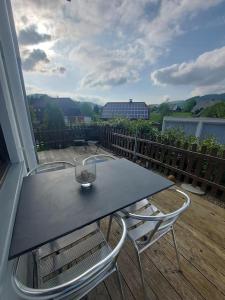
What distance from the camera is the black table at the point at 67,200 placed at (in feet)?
2.39

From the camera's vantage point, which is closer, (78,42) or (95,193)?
(95,193)

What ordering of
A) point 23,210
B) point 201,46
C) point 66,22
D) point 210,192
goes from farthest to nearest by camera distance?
point 201,46 → point 210,192 → point 66,22 → point 23,210

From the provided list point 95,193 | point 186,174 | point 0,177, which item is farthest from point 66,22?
point 186,174

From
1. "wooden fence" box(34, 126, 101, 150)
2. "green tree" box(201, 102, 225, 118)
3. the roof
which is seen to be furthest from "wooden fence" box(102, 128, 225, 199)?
the roof

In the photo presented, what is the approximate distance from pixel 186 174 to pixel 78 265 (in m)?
2.46

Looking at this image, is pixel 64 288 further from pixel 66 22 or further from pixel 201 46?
pixel 201 46

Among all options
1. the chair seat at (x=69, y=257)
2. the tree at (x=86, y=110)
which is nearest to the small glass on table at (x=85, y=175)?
the chair seat at (x=69, y=257)

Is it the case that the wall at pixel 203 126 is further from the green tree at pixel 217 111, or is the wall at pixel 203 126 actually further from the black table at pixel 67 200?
the black table at pixel 67 200

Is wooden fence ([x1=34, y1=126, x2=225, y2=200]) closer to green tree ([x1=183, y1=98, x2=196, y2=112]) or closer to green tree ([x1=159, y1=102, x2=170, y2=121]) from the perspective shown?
green tree ([x1=159, y1=102, x2=170, y2=121])

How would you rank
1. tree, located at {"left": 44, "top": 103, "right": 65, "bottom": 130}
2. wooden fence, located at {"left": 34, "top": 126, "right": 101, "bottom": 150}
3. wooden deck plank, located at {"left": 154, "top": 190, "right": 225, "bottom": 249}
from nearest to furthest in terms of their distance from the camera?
wooden deck plank, located at {"left": 154, "top": 190, "right": 225, "bottom": 249}
wooden fence, located at {"left": 34, "top": 126, "right": 101, "bottom": 150}
tree, located at {"left": 44, "top": 103, "right": 65, "bottom": 130}

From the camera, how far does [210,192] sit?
2391mm

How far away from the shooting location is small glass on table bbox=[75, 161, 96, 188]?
45.3 inches


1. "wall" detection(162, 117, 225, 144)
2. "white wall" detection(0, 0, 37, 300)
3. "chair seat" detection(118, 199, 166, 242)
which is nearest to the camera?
"white wall" detection(0, 0, 37, 300)

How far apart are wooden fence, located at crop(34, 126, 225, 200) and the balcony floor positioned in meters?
0.69
